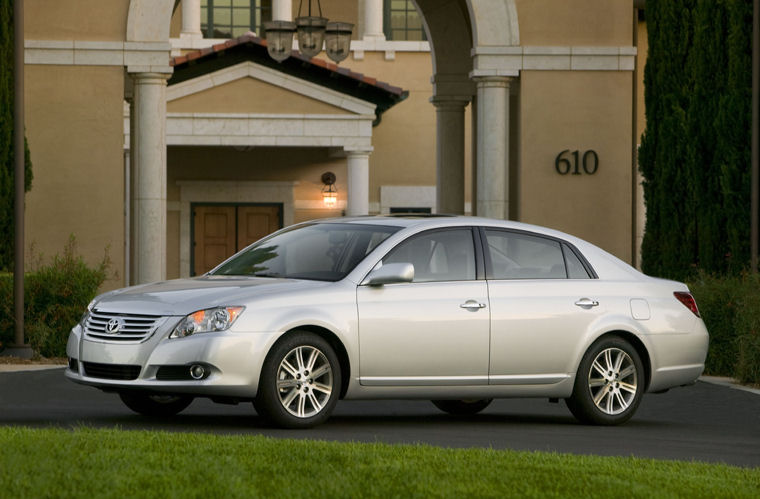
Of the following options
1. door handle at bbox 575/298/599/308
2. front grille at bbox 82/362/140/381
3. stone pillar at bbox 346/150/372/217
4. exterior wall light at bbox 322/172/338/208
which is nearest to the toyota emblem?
front grille at bbox 82/362/140/381

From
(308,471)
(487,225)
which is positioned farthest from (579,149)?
(308,471)

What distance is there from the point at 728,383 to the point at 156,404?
21.6 ft

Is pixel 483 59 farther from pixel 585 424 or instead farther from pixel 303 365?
pixel 303 365

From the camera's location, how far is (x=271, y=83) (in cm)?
3462

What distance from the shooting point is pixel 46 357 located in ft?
54.5

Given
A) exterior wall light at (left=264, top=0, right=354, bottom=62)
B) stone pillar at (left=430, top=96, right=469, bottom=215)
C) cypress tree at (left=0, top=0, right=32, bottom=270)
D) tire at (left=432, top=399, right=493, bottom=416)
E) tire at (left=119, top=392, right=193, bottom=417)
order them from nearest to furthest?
tire at (left=119, top=392, right=193, bottom=417)
tire at (left=432, top=399, right=493, bottom=416)
cypress tree at (left=0, top=0, right=32, bottom=270)
exterior wall light at (left=264, top=0, right=354, bottom=62)
stone pillar at (left=430, top=96, right=469, bottom=215)

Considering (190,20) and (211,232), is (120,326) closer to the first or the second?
(211,232)

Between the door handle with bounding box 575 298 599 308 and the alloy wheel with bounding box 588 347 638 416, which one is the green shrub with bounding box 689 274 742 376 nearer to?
the alloy wheel with bounding box 588 347 638 416

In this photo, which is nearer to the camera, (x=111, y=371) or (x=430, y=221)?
(x=111, y=371)

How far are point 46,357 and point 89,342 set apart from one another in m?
6.65

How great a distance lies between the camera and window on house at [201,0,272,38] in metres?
40.6

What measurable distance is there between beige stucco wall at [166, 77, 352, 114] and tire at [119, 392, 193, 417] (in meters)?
23.8

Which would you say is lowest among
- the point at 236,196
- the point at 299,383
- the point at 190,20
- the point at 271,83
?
the point at 299,383

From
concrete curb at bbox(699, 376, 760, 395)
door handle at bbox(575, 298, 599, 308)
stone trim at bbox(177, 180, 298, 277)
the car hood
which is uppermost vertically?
stone trim at bbox(177, 180, 298, 277)
